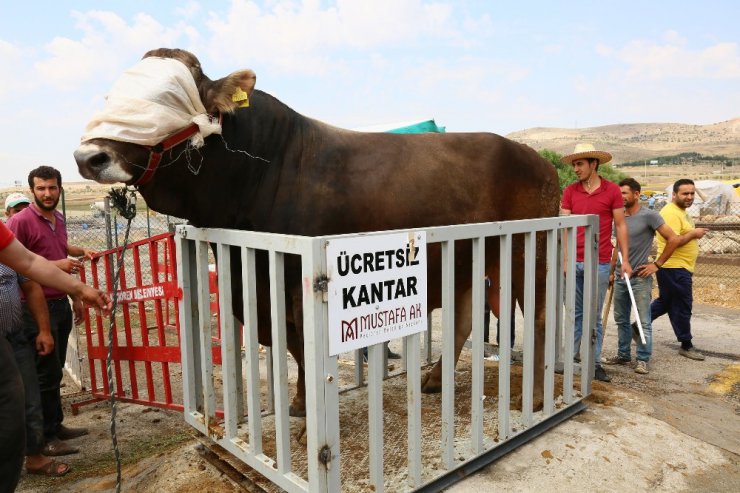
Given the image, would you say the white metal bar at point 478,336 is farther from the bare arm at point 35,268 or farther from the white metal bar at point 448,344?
the bare arm at point 35,268

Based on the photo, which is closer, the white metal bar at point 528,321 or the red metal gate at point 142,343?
the white metal bar at point 528,321

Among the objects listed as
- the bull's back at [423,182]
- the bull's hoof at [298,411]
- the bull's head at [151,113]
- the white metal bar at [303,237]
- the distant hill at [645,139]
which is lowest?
the bull's hoof at [298,411]

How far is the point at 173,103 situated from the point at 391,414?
8.29 feet

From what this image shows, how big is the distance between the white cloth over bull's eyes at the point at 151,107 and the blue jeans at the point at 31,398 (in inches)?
85.2

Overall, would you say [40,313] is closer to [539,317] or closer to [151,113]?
[151,113]

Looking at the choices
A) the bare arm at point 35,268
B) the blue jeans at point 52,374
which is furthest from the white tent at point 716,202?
the bare arm at point 35,268

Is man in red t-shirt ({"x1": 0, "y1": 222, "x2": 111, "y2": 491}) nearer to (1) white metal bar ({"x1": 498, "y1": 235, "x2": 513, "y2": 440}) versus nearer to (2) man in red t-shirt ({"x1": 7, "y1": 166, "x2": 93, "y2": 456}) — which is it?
(2) man in red t-shirt ({"x1": 7, "y1": 166, "x2": 93, "y2": 456})

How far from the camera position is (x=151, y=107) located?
2676 mm

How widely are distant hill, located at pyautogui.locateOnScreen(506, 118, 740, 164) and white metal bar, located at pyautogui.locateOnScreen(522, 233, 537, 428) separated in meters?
80.5

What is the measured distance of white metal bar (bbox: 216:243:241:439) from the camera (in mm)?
3002

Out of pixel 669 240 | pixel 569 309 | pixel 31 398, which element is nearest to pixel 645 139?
pixel 669 240

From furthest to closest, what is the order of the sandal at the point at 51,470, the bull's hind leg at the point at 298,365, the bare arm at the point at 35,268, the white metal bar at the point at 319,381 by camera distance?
1. the sandal at the point at 51,470
2. the bull's hind leg at the point at 298,365
3. the bare arm at the point at 35,268
4. the white metal bar at the point at 319,381

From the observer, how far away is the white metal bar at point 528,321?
355cm

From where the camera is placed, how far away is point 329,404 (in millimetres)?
2426
